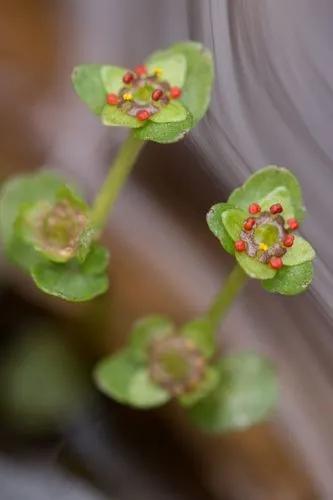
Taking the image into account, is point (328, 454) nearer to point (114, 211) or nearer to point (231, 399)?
point (231, 399)

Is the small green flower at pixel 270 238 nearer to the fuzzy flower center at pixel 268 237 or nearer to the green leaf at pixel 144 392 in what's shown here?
the fuzzy flower center at pixel 268 237

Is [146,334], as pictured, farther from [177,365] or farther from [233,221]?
[233,221]

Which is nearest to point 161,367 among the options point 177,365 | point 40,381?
point 177,365

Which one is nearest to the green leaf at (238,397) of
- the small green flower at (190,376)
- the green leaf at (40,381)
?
the small green flower at (190,376)

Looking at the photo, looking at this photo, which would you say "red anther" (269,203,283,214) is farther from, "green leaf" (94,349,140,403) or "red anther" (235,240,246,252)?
"green leaf" (94,349,140,403)

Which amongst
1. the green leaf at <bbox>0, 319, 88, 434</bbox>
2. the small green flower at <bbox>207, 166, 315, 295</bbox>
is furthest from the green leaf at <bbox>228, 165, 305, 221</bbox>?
the green leaf at <bbox>0, 319, 88, 434</bbox>
